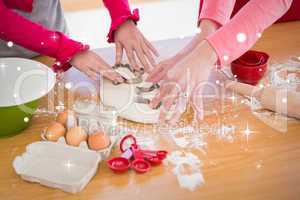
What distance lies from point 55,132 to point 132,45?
0.38 metres

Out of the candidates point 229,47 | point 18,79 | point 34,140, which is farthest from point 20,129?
point 229,47

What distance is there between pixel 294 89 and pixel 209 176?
42cm

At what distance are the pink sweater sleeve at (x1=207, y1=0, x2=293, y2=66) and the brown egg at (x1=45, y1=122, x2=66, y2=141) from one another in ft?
1.21

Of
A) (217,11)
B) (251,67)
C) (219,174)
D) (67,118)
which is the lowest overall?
(219,174)

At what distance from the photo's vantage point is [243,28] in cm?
93

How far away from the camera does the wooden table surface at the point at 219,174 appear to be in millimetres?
807

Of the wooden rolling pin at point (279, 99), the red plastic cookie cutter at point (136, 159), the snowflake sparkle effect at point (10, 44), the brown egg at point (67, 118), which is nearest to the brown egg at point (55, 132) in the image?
the brown egg at point (67, 118)

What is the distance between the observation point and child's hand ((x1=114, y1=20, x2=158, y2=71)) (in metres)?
1.19

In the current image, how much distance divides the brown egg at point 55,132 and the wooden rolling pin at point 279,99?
1.58ft

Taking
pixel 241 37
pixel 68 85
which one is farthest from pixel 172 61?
pixel 68 85

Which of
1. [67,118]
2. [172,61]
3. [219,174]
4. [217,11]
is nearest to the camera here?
[219,174]

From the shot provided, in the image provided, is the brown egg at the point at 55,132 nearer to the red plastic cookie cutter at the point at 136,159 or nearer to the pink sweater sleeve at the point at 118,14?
the red plastic cookie cutter at the point at 136,159

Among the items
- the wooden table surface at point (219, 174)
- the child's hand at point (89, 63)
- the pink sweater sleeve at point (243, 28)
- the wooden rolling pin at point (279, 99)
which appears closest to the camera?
the wooden table surface at point (219, 174)

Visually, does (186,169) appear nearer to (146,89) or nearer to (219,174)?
(219,174)
